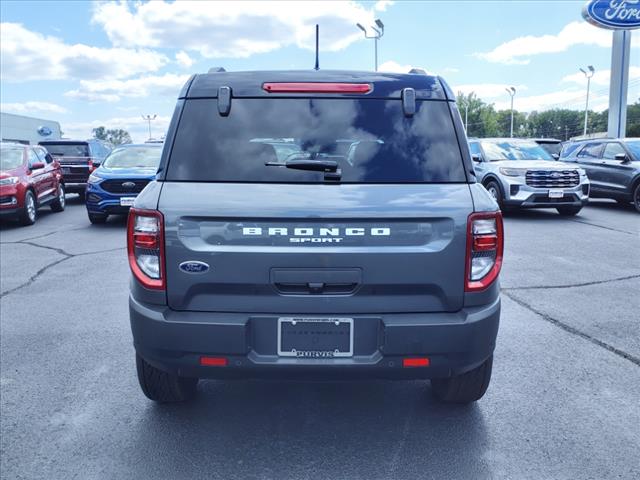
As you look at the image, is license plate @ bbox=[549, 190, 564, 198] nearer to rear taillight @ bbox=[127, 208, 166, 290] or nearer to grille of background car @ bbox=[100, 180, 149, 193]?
grille of background car @ bbox=[100, 180, 149, 193]

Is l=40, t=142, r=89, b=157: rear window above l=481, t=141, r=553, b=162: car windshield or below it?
above

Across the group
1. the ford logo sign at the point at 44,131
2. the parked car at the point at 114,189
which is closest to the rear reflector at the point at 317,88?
the parked car at the point at 114,189

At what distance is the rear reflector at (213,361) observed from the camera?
9.31 ft

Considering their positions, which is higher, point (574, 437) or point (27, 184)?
point (27, 184)

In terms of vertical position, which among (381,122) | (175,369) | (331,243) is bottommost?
(175,369)

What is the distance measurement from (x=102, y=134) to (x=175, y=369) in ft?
690

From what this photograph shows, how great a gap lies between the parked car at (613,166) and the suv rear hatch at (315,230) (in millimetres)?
12994

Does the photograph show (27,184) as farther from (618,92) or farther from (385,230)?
(618,92)

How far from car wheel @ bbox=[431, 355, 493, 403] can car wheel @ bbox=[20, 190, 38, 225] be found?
11.6 meters

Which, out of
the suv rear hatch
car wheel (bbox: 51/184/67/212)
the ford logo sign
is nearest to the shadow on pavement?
the suv rear hatch

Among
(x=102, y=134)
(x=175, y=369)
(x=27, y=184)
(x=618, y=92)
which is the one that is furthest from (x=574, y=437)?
(x=102, y=134)

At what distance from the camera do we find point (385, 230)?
2791 mm

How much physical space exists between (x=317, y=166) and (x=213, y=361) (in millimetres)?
1075

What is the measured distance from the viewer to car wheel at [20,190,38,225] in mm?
12687
